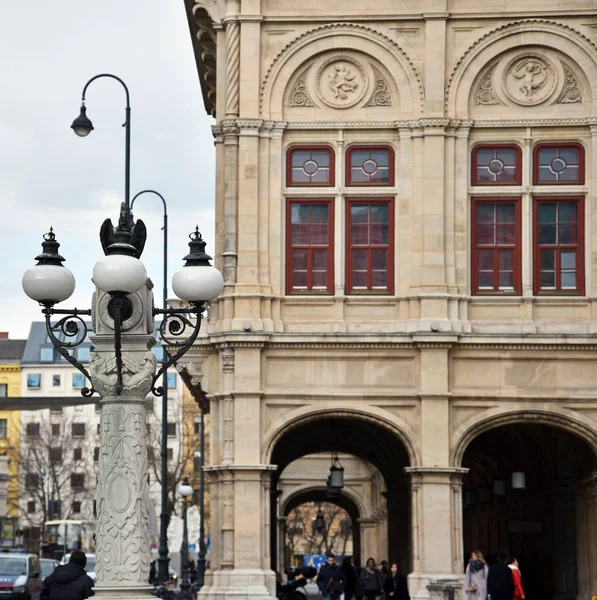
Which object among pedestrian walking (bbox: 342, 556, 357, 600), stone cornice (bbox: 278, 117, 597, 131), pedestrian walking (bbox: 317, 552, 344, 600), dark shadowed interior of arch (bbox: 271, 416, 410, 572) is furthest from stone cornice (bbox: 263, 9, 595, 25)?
pedestrian walking (bbox: 342, 556, 357, 600)

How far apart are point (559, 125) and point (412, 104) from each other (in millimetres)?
3369

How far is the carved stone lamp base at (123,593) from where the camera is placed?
1596 cm

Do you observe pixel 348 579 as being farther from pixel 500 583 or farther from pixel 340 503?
pixel 340 503

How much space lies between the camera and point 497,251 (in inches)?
1431

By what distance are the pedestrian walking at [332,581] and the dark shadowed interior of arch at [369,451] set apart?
5.57 feet

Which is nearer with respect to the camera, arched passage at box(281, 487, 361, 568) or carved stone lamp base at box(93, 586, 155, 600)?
carved stone lamp base at box(93, 586, 155, 600)

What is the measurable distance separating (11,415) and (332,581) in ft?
281

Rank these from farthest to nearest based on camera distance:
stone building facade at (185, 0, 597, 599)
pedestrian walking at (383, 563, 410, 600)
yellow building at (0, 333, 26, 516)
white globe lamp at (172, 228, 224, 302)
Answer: yellow building at (0, 333, 26, 516) < pedestrian walking at (383, 563, 410, 600) < stone building facade at (185, 0, 597, 599) < white globe lamp at (172, 228, 224, 302)

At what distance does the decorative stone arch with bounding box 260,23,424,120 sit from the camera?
36.5 meters

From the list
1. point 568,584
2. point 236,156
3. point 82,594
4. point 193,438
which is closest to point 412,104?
point 236,156

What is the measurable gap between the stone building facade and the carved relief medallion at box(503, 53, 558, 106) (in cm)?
5

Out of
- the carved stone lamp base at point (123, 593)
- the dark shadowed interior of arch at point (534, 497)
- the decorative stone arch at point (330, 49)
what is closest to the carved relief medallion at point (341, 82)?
the decorative stone arch at point (330, 49)

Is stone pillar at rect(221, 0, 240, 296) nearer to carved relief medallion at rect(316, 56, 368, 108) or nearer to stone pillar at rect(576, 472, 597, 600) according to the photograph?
carved relief medallion at rect(316, 56, 368, 108)

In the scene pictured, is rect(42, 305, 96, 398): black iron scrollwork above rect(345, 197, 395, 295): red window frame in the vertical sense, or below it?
below
